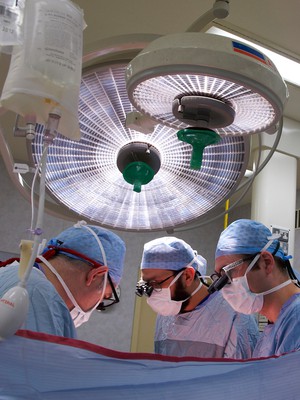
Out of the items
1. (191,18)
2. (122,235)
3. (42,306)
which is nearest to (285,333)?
(42,306)

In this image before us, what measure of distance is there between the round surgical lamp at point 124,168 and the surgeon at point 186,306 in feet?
4.46

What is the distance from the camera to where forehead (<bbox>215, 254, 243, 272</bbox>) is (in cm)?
196

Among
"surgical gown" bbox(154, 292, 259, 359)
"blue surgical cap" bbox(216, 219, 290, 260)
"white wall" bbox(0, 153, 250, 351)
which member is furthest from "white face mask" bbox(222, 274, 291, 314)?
"white wall" bbox(0, 153, 250, 351)

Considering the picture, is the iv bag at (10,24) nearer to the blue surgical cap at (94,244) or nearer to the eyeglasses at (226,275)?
the blue surgical cap at (94,244)

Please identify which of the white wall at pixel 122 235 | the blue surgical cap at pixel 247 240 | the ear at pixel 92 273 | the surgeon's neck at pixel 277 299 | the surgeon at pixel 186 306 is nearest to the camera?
the ear at pixel 92 273

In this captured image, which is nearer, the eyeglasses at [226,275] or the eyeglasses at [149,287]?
the eyeglasses at [226,275]

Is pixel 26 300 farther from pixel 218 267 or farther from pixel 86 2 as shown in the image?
pixel 86 2

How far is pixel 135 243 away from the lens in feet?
15.8

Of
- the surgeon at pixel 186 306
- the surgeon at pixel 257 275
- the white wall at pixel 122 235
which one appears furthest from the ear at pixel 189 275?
the white wall at pixel 122 235

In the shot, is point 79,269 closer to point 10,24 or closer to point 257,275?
point 257,275

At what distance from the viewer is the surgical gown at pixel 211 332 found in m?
2.35

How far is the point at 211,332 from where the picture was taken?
2.42 m

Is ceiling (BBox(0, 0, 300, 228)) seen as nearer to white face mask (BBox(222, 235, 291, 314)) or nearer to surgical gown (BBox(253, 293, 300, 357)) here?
white face mask (BBox(222, 235, 291, 314))

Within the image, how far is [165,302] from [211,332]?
0.26m
